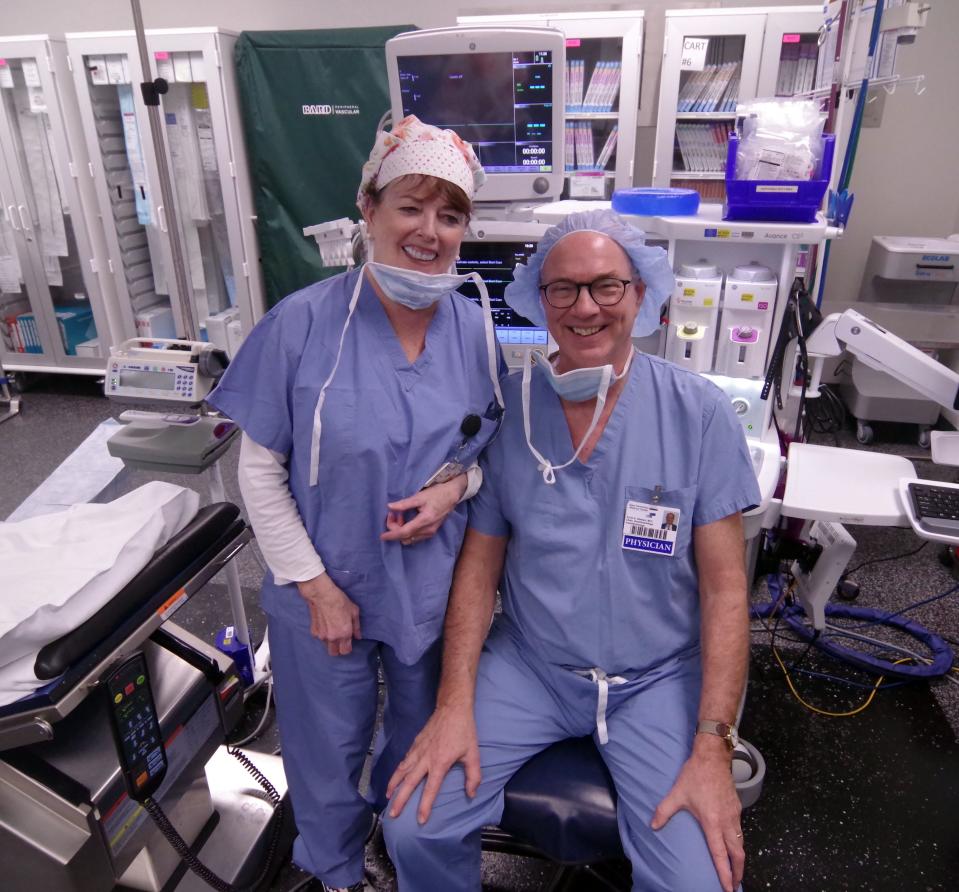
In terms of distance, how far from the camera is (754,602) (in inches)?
97.1

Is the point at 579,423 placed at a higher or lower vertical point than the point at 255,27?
lower

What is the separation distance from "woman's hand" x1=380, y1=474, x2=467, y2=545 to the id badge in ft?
1.01

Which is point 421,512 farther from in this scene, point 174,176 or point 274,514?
point 174,176

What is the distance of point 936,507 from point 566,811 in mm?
1040

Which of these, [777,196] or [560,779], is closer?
[560,779]

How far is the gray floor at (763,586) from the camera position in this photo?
162cm

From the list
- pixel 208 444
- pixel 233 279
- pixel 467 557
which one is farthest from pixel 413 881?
pixel 233 279

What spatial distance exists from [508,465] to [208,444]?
73 centimetres

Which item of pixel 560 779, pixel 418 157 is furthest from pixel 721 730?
pixel 418 157

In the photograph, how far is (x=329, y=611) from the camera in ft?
4.11

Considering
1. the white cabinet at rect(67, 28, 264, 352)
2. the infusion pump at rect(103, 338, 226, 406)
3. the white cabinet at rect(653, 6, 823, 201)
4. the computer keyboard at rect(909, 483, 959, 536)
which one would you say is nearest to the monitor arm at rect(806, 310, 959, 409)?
the computer keyboard at rect(909, 483, 959, 536)

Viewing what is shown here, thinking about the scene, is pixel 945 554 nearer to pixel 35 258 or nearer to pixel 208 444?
pixel 208 444

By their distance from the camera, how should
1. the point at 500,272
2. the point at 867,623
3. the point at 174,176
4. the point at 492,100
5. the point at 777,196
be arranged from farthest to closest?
1. the point at 174,176
2. the point at 867,623
3. the point at 500,272
4. the point at 492,100
5. the point at 777,196

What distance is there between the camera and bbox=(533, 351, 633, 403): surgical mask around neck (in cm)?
125
